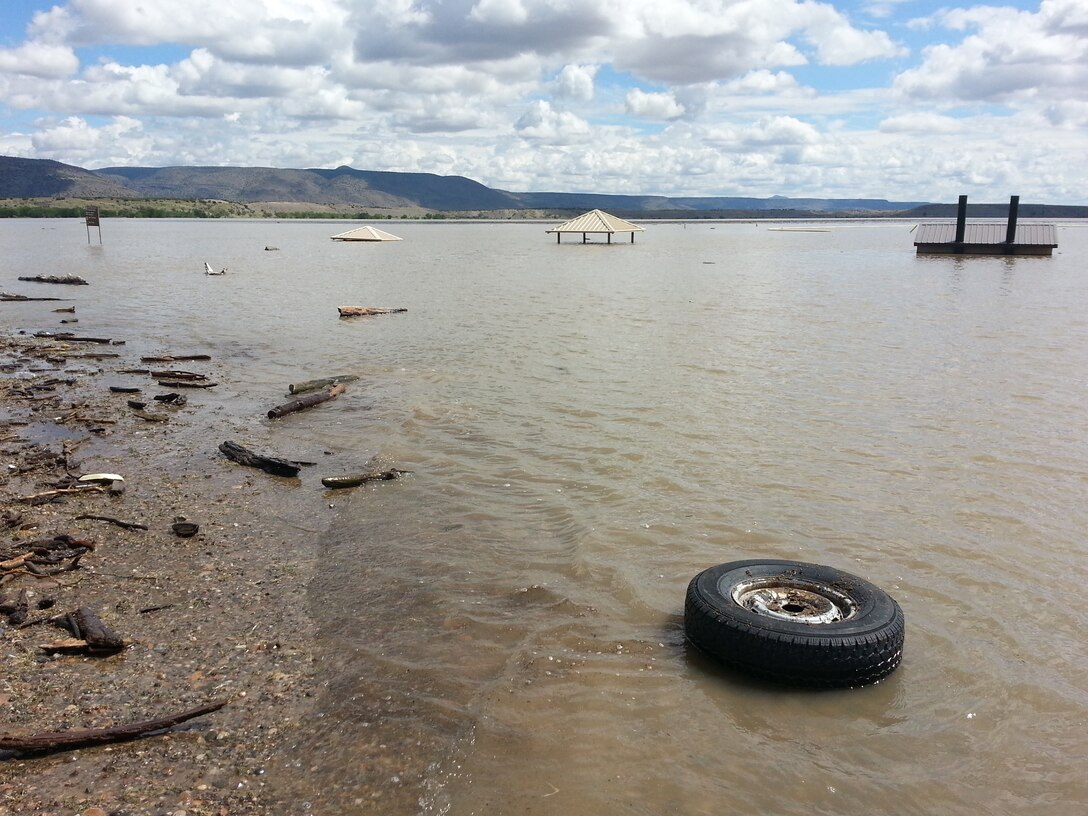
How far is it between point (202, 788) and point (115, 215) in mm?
174921

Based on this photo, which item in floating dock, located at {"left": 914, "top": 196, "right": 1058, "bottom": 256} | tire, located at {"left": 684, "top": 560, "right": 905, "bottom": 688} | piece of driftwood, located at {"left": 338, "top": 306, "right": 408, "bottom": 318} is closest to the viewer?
tire, located at {"left": 684, "top": 560, "right": 905, "bottom": 688}

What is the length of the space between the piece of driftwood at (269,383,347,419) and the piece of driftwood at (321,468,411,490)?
10.9 ft

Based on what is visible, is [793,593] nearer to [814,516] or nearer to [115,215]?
[814,516]

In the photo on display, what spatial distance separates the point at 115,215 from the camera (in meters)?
153

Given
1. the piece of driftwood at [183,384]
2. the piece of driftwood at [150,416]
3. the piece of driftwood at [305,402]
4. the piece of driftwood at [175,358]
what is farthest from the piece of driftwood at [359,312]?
the piece of driftwood at [150,416]

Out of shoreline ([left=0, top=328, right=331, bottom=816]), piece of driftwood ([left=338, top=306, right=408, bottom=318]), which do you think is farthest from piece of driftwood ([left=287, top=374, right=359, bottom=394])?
piece of driftwood ([left=338, top=306, right=408, bottom=318])

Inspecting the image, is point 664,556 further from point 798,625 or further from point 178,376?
point 178,376

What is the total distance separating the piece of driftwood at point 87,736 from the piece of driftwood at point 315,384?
30.7 feet

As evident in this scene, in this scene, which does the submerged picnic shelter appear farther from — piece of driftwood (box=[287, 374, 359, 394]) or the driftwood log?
the driftwood log

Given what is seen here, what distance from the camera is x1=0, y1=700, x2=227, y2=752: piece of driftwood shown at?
4.03 metres

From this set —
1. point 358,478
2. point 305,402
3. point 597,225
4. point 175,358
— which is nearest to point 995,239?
point 597,225

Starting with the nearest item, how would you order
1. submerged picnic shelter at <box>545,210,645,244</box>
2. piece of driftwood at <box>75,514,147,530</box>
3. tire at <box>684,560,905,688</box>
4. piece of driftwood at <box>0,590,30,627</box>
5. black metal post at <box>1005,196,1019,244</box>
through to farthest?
tire at <box>684,560,905,688</box>
piece of driftwood at <box>0,590,30,627</box>
piece of driftwood at <box>75,514,147,530</box>
black metal post at <box>1005,196,1019,244</box>
submerged picnic shelter at <box>545,210,645,244</box>

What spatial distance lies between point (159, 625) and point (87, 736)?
1389 millimetres

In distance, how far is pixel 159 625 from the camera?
18.0 feet
